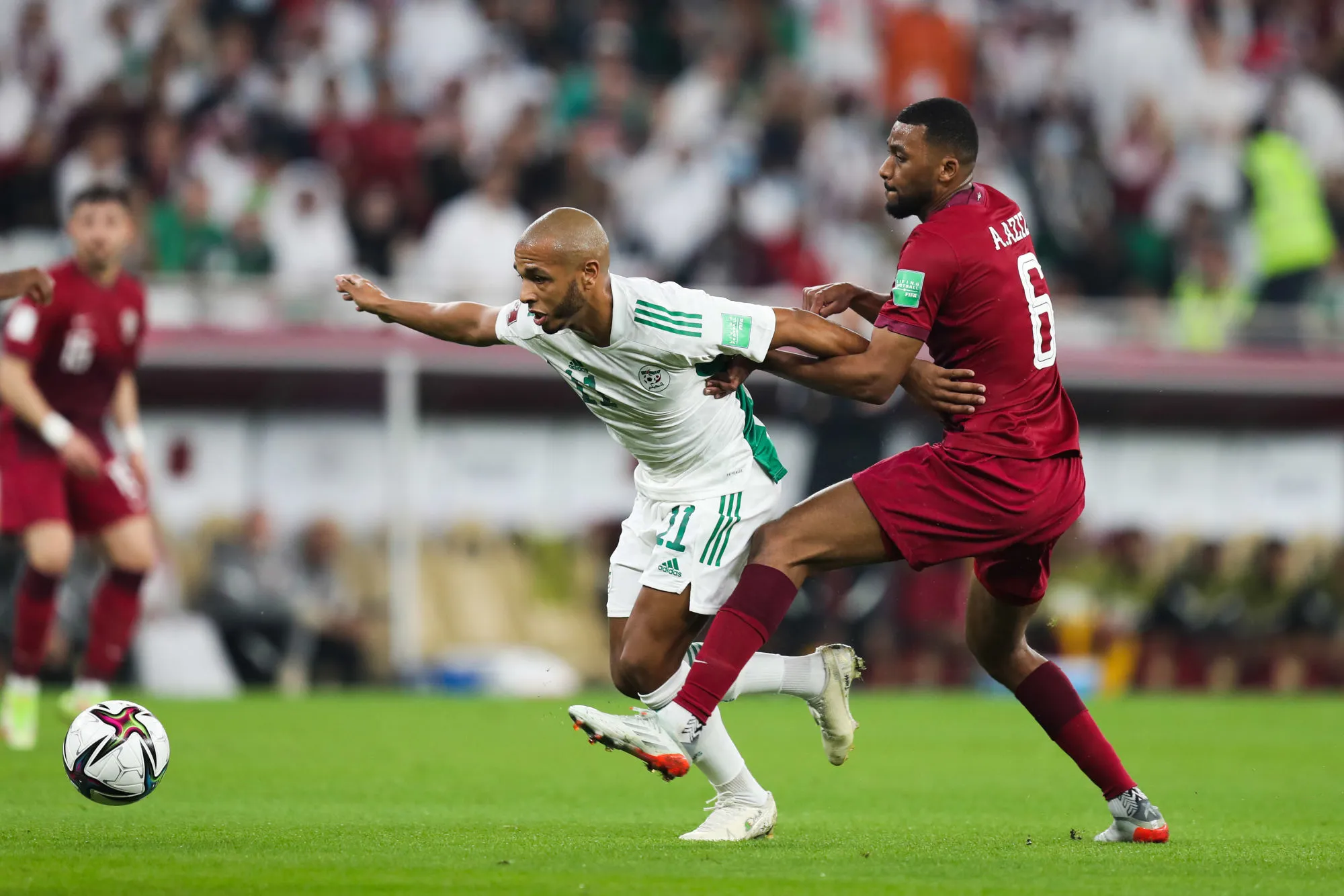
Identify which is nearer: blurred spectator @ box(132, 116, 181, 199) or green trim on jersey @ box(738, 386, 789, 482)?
green trim on jersey @ box(738, 386, 789, 482)

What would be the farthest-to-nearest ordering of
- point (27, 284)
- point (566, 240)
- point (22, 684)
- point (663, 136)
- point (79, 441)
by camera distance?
point (663, 136)
point (22, 684)
point (79, 441)
point (27, 284)
point (566, 240)

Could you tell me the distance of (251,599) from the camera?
1531 centimetres

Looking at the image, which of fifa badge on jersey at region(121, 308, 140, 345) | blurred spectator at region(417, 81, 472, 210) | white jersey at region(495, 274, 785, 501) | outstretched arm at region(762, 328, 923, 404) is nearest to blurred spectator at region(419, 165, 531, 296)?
blurred spectator at region(417, 81, 472, 210)

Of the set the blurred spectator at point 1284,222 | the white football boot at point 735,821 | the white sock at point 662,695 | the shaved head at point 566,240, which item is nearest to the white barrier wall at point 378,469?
the blurred spectator at point 1284,222

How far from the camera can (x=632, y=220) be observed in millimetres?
16547

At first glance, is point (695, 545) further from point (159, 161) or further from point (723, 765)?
point (159, 161)

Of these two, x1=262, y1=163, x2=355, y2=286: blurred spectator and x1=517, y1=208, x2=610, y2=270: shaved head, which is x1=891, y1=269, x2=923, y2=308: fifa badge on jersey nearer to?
x1=517, y1=208, x2=610, y2=270: shaved head

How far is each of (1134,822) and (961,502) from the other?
1391mm

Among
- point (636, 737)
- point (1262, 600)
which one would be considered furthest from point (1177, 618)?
point (636, 737)

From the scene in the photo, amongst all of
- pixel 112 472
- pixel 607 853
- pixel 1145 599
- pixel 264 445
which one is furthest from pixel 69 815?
pixel 1145 599

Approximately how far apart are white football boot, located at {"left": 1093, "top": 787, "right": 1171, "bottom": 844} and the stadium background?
862cm

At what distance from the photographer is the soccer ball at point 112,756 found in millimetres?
6770

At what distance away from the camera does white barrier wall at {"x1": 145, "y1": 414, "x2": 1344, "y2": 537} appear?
53.7ft

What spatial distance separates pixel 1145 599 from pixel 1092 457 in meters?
1.57
